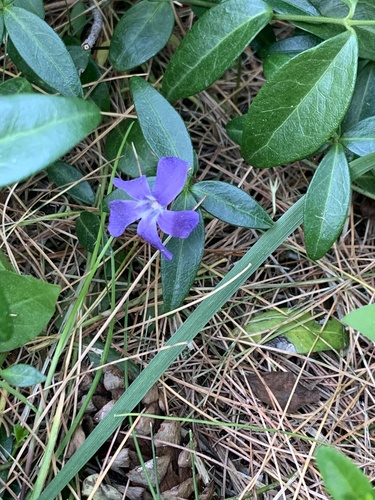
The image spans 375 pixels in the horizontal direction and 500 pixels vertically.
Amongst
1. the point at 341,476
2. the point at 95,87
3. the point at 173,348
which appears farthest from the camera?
the point at 95,87

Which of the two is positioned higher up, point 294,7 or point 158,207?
point 294,7

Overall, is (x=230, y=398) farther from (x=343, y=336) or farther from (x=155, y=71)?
(x=155, y=71)

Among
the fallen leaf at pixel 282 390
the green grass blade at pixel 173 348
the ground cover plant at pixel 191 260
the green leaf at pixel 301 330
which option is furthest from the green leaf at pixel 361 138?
the fallen leaf at pixel 282 390

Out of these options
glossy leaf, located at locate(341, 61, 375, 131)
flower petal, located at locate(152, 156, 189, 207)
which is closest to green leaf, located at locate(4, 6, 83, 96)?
flower petal, located at locate(152, 156, 189, 207)

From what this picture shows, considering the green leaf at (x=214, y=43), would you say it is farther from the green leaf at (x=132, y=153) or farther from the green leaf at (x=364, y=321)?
the green leaf at (x=364, y=321)

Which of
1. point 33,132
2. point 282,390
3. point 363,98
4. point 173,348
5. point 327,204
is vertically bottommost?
point 282,390

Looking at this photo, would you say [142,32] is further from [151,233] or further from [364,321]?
[364,321]

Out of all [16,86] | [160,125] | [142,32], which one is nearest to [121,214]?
[160,125]

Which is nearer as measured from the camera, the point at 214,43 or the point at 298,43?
the point at 214,43

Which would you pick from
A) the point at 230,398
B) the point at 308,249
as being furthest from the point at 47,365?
the point at 308,249
